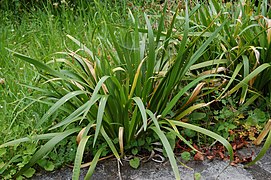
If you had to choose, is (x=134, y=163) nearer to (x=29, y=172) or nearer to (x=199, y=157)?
(x=199, y=157)

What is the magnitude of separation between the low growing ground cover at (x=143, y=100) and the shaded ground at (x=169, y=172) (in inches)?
2.1

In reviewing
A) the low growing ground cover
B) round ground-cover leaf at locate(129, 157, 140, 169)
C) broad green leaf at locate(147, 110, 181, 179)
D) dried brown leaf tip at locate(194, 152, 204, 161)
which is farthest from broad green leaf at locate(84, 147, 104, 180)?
dried brown leaf tip at locate(194, 152, 204, 161)

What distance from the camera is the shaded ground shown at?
8.10ft

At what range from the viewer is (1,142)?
261 cm

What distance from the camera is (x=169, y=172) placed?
250cm

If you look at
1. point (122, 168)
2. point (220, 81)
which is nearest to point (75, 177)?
point (122, 168)

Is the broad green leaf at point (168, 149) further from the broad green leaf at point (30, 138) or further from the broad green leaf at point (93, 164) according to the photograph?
the broad green leaf at point (30, 138)

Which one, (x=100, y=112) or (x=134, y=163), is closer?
(x=100, y=112)

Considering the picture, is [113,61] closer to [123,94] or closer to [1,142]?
[123,94]

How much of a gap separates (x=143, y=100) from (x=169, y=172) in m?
0.45

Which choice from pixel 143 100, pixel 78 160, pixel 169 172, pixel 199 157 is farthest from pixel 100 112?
pixel 199 157

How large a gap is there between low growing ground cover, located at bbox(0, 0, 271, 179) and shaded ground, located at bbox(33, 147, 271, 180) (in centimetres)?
5

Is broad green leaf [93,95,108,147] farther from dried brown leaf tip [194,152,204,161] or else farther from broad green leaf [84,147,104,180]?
dried brown leaf tip [194,152,204,161]

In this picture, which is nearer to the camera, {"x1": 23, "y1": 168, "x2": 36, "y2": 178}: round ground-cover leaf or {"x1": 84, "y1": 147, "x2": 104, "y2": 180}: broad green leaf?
{"x1": 84, "y1": 147, "x2": 104, "y2": 180}: broad green leaf
